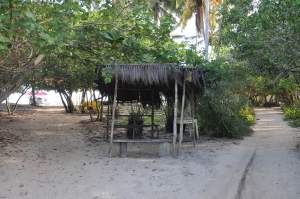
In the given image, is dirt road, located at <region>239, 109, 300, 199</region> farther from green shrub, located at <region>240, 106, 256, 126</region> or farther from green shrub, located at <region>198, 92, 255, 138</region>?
green shrub, located at <region>240, 106, 256, 126</region>

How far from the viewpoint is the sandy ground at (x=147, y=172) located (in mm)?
7812

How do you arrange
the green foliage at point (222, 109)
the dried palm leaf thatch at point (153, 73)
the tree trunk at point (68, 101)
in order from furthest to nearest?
the tree trunk at point (68, 101), the green foliage at point (222, 109), the dried palm leaf thatch at point (153, 73)

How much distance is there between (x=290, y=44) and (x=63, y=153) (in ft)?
22.3

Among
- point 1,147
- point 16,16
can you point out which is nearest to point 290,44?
point 16,16

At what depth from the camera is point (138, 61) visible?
11.3 metres

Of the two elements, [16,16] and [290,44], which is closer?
[16,16]

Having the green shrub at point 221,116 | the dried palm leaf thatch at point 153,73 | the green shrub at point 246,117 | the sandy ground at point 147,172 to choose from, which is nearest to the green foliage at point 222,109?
the green shrub at point 221,116

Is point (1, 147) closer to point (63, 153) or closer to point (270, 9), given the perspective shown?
point (63, 153)

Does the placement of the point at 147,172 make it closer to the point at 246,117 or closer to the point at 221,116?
the point at 221,116

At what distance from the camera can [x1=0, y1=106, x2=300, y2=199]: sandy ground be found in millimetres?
7812

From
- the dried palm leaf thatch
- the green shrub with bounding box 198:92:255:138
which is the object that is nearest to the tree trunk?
the green shrub with bounding box 198:92:255:138

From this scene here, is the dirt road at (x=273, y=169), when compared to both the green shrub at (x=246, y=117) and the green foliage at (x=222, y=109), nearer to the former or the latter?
the green foliage at (x=222, y=109)

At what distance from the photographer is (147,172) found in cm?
970

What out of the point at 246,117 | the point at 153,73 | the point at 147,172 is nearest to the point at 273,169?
the point at 147,172
